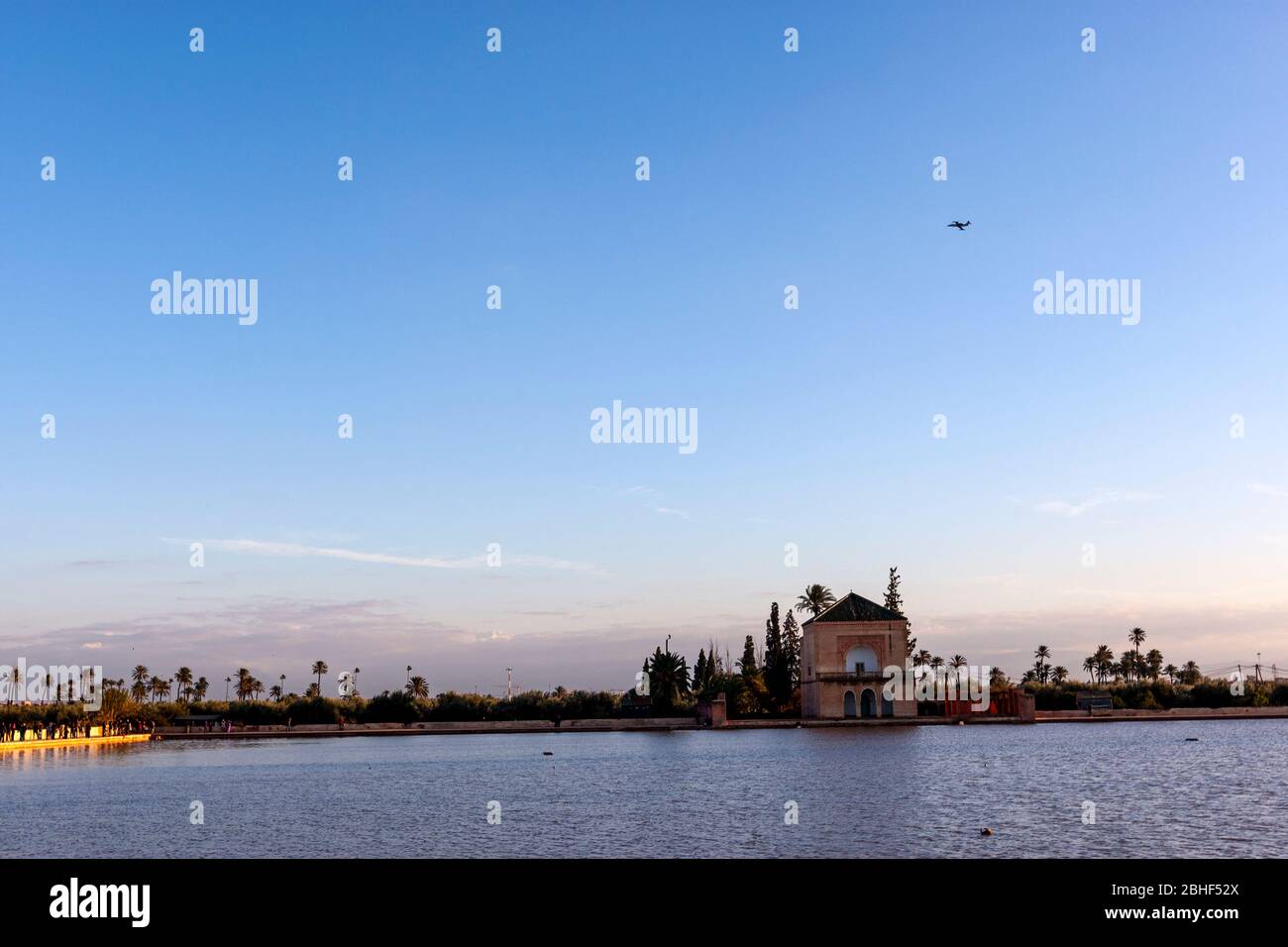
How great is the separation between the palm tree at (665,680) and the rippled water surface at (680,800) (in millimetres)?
44557

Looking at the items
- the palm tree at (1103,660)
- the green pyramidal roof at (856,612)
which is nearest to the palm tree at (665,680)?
the green pyramidal roof at (856,612)

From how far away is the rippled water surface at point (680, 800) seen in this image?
33375 mm

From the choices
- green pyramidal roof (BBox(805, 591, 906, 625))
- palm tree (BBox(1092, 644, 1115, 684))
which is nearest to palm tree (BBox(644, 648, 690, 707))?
green pyramidal roof (BBox(805, 591, 906, 625))

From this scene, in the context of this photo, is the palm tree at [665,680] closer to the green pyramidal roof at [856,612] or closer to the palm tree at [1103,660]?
the green pyramidal roof at [856,612]

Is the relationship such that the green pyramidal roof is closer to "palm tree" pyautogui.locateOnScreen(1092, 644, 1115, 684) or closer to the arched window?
the arched window

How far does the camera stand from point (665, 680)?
418 feet

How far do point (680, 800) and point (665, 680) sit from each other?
83.6 m

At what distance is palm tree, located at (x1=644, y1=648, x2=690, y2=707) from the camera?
127 metres

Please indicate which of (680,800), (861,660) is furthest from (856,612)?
(680,800)

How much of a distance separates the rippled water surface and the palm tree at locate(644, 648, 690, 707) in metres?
44.6

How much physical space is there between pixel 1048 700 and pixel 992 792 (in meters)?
94.2

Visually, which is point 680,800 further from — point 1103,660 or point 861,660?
point 1103,660
